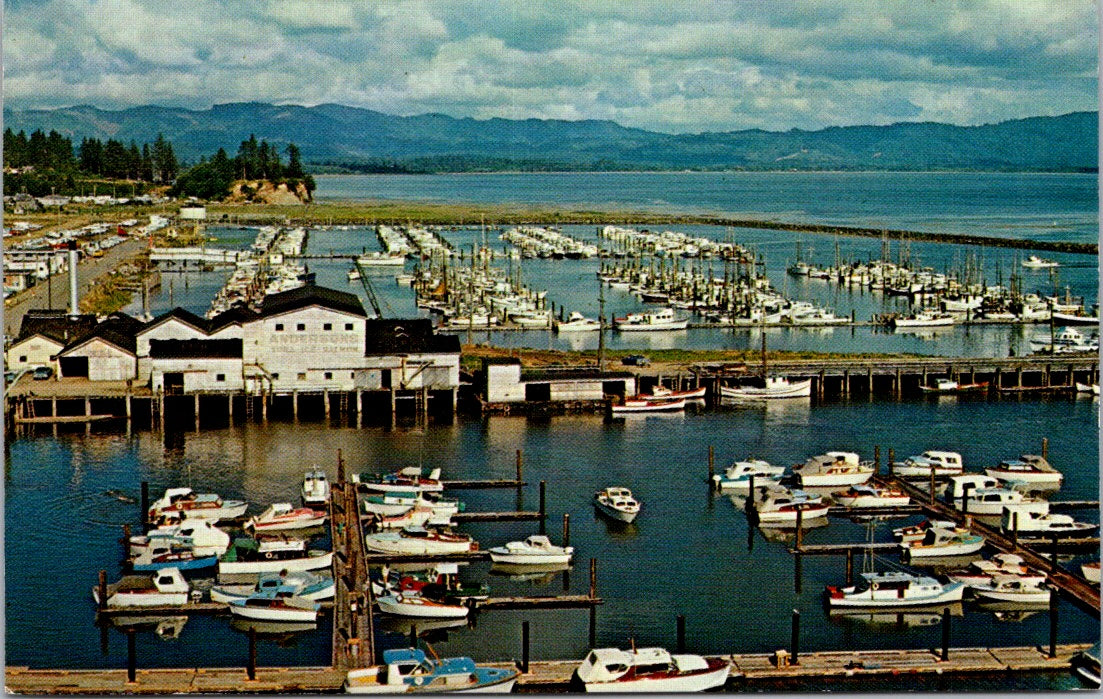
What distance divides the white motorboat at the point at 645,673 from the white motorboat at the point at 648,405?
597 inches

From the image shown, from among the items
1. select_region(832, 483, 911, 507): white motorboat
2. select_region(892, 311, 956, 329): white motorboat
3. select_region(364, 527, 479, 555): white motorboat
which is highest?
Answer: select_region(892, 311, 956, 329): white motorboat

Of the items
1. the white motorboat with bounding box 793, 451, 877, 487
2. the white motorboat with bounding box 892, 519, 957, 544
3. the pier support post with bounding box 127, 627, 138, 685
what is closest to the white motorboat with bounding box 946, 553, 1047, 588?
the white motorboat with bounding box 892, 519, 957, 544

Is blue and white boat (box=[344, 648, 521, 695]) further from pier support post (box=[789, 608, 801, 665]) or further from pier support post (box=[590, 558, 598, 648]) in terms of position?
pier support post (box=[789, 608, 801, 665])

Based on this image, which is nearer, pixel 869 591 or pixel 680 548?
pixel 869 591

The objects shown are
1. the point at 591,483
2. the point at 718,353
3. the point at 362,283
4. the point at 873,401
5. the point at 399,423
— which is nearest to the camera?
the point at 591,483

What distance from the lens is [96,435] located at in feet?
95.2

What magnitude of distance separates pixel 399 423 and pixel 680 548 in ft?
33.7

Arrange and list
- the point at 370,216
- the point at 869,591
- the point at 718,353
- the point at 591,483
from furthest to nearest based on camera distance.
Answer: the point at 370,216 < the point at 718,353 < the point at 591,483 < the point at 869,591

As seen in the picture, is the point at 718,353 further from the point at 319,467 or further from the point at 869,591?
the point at 869,591

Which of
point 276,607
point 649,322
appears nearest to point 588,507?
point 276,607

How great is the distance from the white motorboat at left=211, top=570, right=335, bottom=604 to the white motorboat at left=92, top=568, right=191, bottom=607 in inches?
16.6

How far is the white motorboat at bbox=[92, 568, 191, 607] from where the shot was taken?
18703mm

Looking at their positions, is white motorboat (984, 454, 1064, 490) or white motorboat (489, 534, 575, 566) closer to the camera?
white motorboat (489, 534, 575, 566)

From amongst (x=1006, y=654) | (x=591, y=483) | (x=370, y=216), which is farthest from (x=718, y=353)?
(x=370, y=216)
